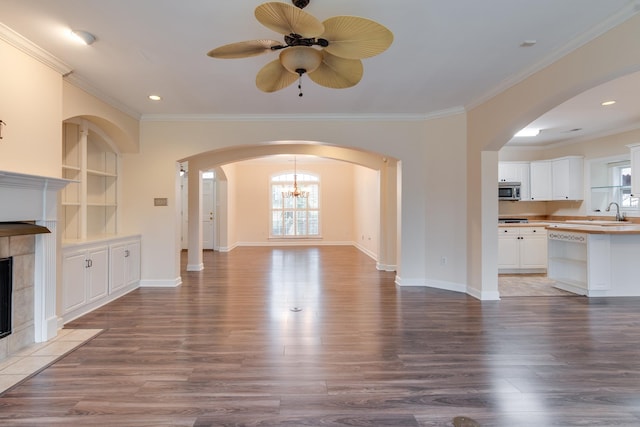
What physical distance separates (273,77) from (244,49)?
16.6 inches

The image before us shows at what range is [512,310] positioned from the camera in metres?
4.05

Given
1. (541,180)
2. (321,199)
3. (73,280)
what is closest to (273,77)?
(73,280)

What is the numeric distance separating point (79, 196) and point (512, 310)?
5920 mm

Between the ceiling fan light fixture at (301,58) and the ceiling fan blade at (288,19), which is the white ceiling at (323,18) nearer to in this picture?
the ceiling fan light fixture at (301,58)

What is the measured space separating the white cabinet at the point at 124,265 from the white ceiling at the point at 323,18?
6.72 feet

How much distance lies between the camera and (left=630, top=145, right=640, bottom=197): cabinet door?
531cm

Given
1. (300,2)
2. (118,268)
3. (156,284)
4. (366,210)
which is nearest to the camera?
(300,2)

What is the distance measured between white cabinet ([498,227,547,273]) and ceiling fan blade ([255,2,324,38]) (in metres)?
5.85

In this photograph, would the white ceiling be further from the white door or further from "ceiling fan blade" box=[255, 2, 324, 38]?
the white door

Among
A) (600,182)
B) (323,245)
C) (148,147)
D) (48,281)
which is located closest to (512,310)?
(600,182)

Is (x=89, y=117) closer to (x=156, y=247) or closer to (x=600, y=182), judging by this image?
(x=156, y=247)

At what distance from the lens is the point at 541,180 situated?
7.01 meters

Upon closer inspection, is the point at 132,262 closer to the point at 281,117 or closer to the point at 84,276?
the point at 84,276

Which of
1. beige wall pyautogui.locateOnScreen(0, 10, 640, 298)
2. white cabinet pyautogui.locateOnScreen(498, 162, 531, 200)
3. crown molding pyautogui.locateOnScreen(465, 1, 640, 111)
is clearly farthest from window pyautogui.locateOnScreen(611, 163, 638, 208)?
crown molding pyautogui.locateOnScreen(465, 1, 640, 111)
